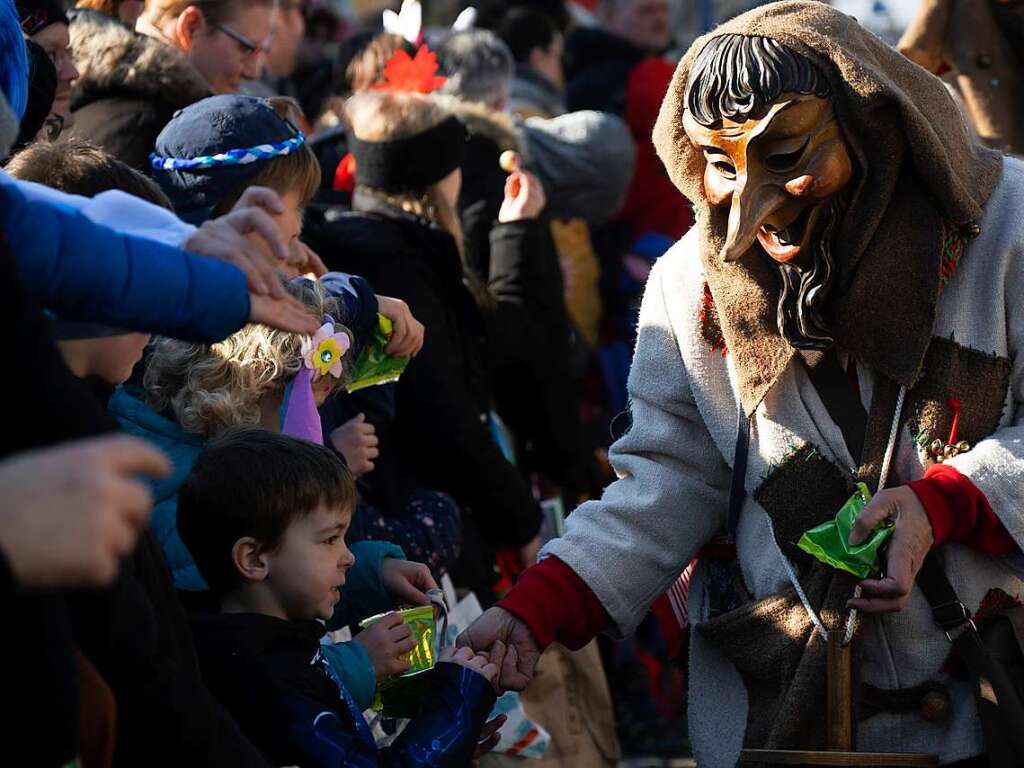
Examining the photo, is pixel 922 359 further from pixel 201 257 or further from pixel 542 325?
pixel 542 325

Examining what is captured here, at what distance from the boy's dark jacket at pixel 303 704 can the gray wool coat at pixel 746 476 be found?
1.73 feet

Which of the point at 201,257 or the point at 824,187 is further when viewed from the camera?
the point at 824,187

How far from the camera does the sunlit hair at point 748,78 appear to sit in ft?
9.12

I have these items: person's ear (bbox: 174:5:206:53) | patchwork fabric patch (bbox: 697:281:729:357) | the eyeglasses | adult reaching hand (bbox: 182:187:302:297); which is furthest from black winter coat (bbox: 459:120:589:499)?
adult reaching hand (bbox: 182:187:302:297)

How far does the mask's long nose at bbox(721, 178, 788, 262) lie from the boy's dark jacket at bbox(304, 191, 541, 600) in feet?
4.67

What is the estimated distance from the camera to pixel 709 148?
289 cm

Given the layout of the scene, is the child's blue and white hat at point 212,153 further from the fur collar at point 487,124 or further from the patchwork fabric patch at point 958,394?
the fur collar at point 487,124

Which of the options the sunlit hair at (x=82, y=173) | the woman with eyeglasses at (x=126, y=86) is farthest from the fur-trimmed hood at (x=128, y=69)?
the sunlit hair at (x=82, y=173)

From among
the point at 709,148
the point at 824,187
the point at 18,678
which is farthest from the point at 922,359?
A: the point at 18,678

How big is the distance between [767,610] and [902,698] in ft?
0.91

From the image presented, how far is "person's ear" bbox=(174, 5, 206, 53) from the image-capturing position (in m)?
4.58

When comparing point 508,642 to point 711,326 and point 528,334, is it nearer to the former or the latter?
point 711,326

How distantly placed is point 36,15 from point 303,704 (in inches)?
84.1

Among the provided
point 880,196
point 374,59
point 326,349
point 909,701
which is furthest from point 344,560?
point 374,59
